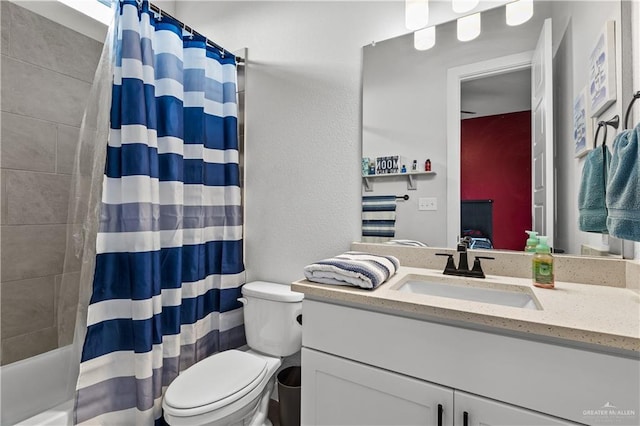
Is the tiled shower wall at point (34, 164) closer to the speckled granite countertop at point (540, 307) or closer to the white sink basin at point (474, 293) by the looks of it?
the speckled granite countertop at point (540, 307)

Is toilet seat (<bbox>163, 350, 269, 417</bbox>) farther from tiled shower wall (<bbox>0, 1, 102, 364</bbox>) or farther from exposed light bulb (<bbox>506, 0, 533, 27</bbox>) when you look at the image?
exposed light bulb (<bbox>506, 0, 533, 27</bbox>)

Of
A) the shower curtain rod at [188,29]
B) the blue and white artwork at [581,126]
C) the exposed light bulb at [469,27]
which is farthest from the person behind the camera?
the shower curtain rod at [188,29]

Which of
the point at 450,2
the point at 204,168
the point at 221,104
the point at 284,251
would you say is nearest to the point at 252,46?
the point at 221,104

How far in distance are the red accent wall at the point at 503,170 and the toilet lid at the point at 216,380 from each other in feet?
4.01

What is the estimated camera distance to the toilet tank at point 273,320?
1.56 m

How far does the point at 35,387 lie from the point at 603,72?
278 cm

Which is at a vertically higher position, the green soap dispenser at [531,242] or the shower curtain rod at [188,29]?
the shower curtain rod at [188,29]

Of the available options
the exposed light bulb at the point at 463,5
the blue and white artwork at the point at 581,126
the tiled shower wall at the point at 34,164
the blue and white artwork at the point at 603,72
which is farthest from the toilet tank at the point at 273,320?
the exposed light bulb at the point at 463,5

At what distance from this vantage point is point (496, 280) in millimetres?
1173

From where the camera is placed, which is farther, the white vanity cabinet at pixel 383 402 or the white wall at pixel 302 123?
the white wall at pixel 302 123

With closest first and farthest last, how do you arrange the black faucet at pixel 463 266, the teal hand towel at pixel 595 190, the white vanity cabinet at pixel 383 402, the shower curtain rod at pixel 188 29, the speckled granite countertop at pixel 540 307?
the speckled granite countertop at pixel 540 307 < the white vanity cabinet at pixel 383 402 < the teal hand towel at pixel 595 190 < the black faucet at pixel 463 266 < the shower curtain rod at pixel 188 29

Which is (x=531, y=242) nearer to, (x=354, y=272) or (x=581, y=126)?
(x=581, y=126)

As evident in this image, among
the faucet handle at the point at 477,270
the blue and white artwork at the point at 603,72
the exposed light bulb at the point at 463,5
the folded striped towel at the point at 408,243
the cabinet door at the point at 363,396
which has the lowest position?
the cabinet door at the point at 363,396

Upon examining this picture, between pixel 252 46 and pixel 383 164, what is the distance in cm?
121
